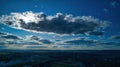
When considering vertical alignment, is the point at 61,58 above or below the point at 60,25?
below

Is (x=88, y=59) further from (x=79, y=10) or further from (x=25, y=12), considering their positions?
(x=25, y=12)

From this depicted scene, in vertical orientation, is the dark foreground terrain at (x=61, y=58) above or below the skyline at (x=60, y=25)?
below

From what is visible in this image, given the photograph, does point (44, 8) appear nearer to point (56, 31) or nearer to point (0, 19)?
point (56, 31)

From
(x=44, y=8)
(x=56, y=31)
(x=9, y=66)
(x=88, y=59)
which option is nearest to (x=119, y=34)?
(x=88, y=59)

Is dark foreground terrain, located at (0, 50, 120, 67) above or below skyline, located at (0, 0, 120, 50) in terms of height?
below

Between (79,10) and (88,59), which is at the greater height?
(79,10)

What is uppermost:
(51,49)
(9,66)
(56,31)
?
(56,31)
